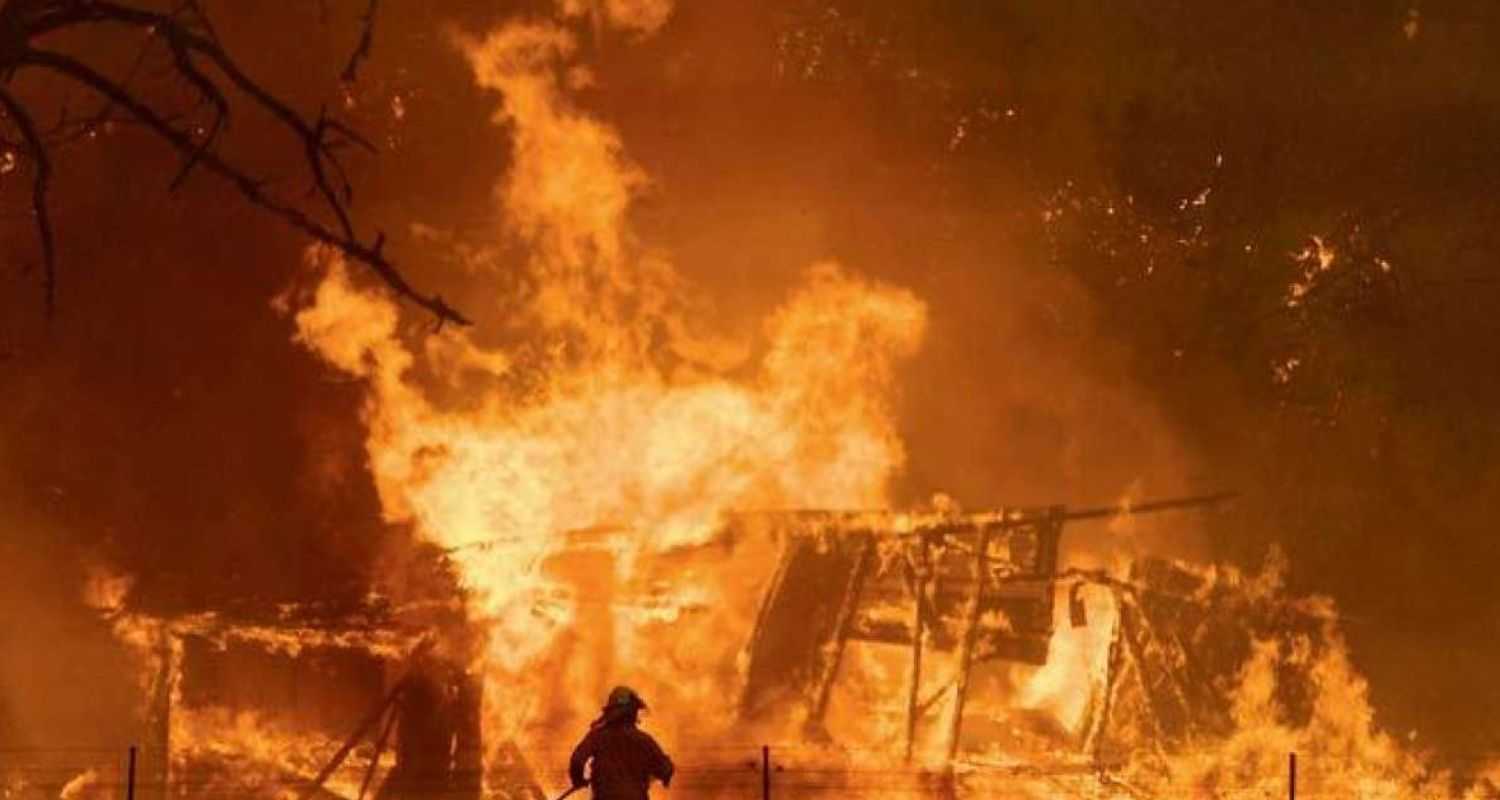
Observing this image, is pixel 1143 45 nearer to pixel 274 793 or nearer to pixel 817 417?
pixel 817 417

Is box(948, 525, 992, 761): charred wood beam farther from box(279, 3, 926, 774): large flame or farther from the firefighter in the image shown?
the firefighter

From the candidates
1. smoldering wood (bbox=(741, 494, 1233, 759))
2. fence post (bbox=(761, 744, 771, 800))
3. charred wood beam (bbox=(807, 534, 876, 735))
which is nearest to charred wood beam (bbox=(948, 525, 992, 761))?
smoldering wood (bbox=(741, 494, 1233, 759))

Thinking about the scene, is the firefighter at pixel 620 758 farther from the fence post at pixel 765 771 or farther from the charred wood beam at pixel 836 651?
the charred wood beam at pixel 836 651

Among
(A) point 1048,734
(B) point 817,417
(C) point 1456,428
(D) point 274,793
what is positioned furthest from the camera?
(C) point 1456,428

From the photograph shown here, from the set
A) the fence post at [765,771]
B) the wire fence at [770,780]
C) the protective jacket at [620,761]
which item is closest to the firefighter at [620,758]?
the protective jacket at [620,761]

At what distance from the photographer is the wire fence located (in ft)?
48.3

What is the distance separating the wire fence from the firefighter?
5148 millimetres

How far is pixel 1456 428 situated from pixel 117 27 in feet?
49.1

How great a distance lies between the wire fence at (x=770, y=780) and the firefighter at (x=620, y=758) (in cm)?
515

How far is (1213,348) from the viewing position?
18.7 metres

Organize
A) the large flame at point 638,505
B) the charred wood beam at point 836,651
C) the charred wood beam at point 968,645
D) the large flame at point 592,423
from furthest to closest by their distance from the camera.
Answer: the large flame at point 592,423
the large flame at point 638,505
the charred wood beam at point 836,651
the charred wood beam at point 968,645

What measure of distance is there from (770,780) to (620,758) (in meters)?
5.70

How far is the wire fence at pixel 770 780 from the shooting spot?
48.3ft

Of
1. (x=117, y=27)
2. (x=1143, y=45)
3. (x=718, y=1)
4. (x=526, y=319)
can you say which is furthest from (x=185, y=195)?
(x=1143, y=45)
